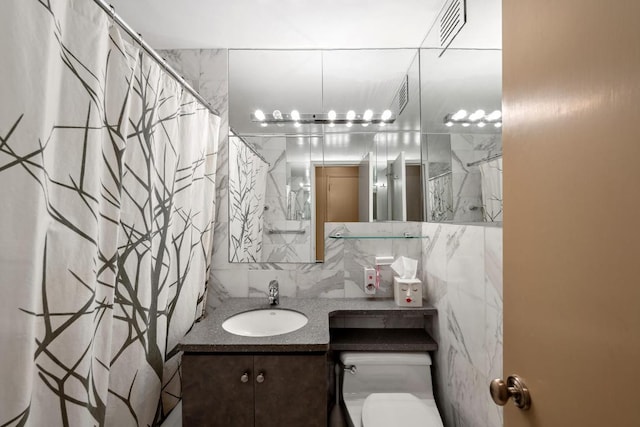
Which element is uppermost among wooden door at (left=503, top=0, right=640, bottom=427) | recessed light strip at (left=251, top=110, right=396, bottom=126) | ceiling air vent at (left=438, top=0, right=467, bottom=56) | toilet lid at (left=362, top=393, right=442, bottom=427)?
ceiling air vent at (left=438, top=0, right=467, bottom=56)

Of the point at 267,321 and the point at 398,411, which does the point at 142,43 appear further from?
the point at 398,411

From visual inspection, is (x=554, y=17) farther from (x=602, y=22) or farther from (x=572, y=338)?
(x=572, y=338)

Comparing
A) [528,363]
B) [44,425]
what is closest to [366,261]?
[528,363]

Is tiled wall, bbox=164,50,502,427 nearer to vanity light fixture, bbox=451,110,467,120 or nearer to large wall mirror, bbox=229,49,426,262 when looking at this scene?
large wall mirror, bbox=229,49,426,262

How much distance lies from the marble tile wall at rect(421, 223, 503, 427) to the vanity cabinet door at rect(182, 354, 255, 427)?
0.91m

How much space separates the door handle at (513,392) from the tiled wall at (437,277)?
0.41 metres

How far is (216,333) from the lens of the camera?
1.31 metres

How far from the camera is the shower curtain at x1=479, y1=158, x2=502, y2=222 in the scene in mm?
898

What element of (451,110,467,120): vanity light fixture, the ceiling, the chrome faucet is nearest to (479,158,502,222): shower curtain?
(451,110,467,120): vanity light fixture

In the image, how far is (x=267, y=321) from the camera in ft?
5.28

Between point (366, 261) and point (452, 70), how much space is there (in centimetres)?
111

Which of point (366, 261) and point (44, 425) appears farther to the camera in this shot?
point (366, 261)

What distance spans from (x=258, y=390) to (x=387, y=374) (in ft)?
2.32

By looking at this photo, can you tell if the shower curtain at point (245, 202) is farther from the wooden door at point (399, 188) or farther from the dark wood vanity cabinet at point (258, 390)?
the wooden door at point (399, 188)
